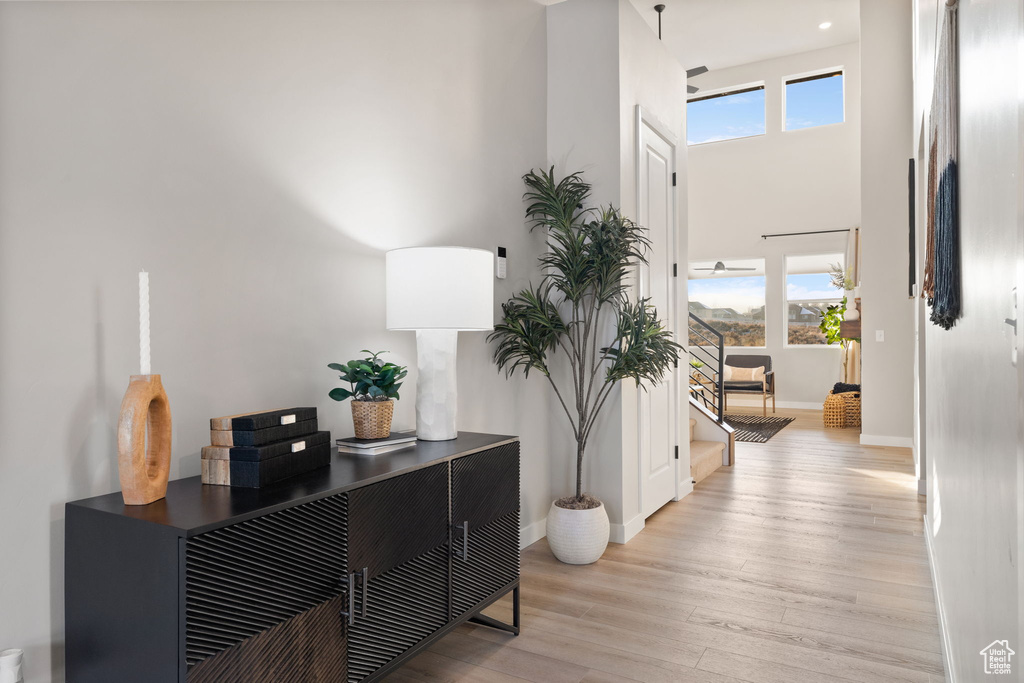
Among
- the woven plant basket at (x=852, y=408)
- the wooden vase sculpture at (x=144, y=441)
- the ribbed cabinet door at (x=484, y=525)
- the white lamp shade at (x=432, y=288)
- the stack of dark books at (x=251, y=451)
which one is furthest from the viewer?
the woven plant basket at (x=852, y=408)

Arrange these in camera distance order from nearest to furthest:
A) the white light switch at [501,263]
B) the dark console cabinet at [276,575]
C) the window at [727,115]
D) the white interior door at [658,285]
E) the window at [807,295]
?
the dark console cabinet at [276,575]
the white light switch at [501,263]
the white interior door at [658,285]
the window at [807,295]
the window at [727,115]

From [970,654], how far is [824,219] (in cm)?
809

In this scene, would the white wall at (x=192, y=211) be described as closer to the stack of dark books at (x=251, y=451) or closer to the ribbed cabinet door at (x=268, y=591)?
the stack of dark books at (x=251, y=451)

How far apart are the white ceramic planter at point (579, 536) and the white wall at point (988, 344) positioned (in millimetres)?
1580

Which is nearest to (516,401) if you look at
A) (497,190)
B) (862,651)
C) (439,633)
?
(497,190)

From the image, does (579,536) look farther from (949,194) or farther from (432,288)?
(949,194)

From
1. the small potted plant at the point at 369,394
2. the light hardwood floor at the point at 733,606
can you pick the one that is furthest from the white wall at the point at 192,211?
the light hardwood floor at the point at 733,606

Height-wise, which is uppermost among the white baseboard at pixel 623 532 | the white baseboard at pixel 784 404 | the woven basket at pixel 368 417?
the woven basket at pixel 368 417

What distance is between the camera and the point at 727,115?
9102 millimetres

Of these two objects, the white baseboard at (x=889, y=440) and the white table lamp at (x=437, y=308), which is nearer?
the white table lamp at (x=437, y=308)

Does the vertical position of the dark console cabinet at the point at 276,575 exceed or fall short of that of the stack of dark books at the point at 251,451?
it falls short

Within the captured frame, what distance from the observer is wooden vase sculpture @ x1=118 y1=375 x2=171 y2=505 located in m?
1.38

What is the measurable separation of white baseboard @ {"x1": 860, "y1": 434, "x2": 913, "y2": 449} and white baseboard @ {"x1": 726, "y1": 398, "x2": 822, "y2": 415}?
255 centimetres

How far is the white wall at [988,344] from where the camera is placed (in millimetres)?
866
